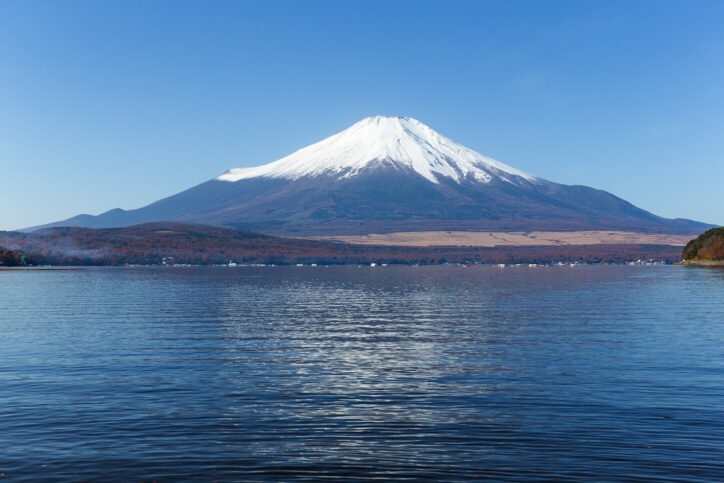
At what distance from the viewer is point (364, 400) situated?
28953 mm

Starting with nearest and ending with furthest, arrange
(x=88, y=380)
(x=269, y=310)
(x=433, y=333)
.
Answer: (x=88, y=380)
(x=433, y=333)
(x=269, y=310)

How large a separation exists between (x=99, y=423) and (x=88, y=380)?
892cm

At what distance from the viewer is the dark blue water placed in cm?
2078

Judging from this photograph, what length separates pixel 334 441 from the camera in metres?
23.0

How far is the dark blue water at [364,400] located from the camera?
818 inches

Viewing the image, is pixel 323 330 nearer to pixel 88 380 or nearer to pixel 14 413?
pixel 88 380

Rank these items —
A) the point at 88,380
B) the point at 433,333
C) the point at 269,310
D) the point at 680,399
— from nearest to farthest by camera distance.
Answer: the point at 680,399 → the point at 88,380 → the point at 433,333 → the point at 269,310

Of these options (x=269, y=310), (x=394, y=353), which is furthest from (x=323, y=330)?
(x=269, y=310)

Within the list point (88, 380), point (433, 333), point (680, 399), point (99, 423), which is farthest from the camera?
point (433, 333)

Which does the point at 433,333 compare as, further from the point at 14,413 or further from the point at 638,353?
the point at 14,413

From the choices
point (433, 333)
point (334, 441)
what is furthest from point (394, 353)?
point (334, 441)

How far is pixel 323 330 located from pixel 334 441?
33.4 metres

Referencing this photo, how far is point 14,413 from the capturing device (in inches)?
1058

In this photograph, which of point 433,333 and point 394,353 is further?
point 433,333
